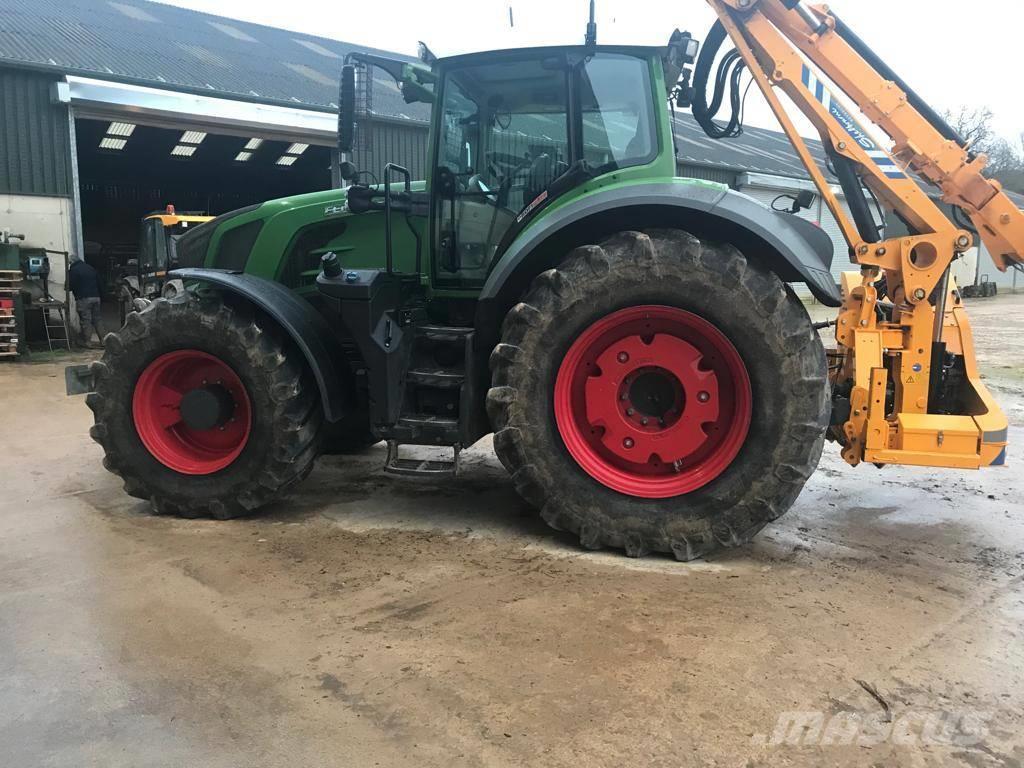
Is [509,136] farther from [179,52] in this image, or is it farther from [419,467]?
[179,52]

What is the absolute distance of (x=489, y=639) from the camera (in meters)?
2.83

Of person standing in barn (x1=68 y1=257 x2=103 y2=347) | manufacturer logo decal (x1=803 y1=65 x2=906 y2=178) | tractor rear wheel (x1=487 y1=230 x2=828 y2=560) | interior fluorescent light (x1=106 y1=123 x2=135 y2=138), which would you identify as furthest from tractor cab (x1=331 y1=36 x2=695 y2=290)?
interior fluorescent light (x1=106 y1=123 x2=135 y2=138)

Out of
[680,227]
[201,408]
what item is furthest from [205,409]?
[680,227]

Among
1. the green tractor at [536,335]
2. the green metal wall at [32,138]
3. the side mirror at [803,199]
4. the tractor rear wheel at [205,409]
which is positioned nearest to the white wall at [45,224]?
the green metal wall at [32,138]

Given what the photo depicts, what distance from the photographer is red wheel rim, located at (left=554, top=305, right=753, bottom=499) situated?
364 centimetres

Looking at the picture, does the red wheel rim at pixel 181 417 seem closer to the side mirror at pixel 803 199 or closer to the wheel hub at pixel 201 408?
the wheel hub at pixel 201 408

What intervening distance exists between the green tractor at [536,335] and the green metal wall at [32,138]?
366 inches

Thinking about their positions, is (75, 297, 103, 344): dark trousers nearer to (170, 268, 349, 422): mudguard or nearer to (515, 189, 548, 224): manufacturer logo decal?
(170, 268, 349, 422): mudguard

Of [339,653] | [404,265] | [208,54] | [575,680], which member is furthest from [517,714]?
[208,54]

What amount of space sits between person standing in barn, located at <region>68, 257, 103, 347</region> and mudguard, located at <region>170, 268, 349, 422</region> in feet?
31.4

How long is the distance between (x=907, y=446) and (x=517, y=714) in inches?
96.7

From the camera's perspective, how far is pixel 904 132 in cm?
396

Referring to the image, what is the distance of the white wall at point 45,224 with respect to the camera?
11.7 meters

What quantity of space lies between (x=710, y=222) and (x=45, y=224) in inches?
481
